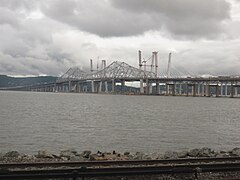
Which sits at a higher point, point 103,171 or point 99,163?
point 103,171

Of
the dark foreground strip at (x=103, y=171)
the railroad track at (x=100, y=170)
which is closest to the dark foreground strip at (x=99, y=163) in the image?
the railroad track at (x=100, y=170)

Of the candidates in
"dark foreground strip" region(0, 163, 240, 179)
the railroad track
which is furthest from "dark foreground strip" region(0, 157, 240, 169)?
"dark foreground strip" region(0, 163, 240, 179)

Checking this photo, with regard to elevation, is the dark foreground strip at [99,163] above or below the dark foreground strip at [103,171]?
below

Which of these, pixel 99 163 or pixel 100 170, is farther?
pixel 99 163

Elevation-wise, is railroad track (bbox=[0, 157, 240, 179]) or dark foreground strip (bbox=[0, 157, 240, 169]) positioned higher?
railroad track (bbox=[0, 157, 240, 179])

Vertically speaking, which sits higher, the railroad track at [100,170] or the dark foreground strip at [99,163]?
the railroad track at [100,170]

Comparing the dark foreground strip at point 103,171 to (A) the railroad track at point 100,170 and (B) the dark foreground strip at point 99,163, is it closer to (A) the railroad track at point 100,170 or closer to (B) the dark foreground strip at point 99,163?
(A) the railroad track at point 100,170

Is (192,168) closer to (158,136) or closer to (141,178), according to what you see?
(141,178)

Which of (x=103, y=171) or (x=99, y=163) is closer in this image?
(x=103, y=171)

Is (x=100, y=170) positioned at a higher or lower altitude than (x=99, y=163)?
higher

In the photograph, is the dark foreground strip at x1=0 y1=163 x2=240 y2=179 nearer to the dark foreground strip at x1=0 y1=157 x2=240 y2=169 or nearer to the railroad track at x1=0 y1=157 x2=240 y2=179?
the railroad track at x1=0 y1=157 x2=240 y2=179

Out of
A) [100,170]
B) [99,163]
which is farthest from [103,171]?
[99,163]

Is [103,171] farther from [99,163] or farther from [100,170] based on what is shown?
[99,163]

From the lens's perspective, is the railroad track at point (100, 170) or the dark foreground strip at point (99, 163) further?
the dark foreground strip at point (99, 163)
